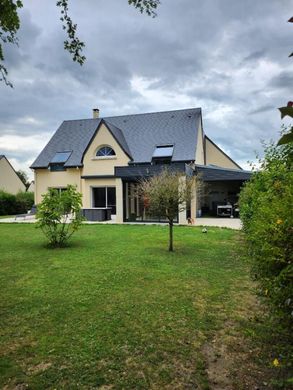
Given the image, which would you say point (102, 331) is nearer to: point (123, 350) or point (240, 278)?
point (123, 350)

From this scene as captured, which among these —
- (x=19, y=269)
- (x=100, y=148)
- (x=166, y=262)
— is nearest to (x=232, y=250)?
(x=166, y=262)

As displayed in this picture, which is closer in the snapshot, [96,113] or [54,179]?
[54,179]

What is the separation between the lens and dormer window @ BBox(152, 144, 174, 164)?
83.6ft

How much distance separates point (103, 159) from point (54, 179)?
5580 mm

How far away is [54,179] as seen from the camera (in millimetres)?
28469

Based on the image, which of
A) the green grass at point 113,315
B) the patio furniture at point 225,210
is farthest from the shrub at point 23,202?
the green grass at point 113,315

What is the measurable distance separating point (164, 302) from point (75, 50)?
4551mm

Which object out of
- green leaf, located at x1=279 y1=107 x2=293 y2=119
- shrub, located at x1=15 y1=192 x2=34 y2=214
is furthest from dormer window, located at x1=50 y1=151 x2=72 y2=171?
green leaf, located at x1=279 y1=107 x2=293 y2=119

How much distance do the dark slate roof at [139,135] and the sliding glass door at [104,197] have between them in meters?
3.08

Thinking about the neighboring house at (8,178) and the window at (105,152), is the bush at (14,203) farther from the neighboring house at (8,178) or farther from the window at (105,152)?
the window at (105,152)

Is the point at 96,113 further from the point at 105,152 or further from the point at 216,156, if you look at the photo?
the point at 216,156

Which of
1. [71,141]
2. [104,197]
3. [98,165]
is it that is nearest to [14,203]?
[71,141]

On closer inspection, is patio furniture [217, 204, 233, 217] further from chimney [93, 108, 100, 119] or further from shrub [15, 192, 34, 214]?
shrub [15, 192, 34, 214]

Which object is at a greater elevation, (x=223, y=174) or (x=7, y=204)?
(x=223, y=174)
